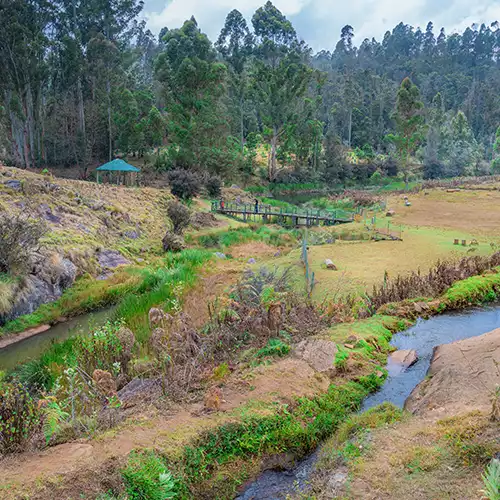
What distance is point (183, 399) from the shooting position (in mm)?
6383

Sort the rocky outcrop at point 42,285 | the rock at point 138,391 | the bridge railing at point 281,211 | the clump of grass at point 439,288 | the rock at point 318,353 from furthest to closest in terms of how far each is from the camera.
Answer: the bridge railing at point 281,211
the rocky outcrop at point 42,285
the clump of grass at point 439,288
the rock at point 318,353
the rock at point 138,391

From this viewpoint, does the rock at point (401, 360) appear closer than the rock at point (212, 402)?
No

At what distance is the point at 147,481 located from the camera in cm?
468

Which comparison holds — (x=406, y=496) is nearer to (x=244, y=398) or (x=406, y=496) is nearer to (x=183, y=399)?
(x=244, y=398)

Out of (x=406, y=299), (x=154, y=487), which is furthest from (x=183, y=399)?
(x=406, y=299)

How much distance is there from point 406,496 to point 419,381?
3611 mm

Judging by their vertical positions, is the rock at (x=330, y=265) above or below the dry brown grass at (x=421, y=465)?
above

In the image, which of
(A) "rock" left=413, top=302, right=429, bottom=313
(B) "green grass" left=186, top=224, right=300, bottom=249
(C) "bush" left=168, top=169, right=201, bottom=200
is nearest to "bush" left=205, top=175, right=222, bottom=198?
(C) "bush" left=168, top=169, right=201, bottom=200

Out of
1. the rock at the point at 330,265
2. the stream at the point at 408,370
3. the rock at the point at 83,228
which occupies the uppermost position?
the rock at the point at 83,228

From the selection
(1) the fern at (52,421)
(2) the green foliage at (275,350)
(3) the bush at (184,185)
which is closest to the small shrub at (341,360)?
(2) the green foliage at (275,350)

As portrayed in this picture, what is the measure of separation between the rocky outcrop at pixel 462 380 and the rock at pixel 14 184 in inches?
669

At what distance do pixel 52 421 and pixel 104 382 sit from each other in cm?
138

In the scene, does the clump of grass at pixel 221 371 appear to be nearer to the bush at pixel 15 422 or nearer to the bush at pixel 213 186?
the bush at pixel 15 422

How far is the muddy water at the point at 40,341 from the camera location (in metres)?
10.5
